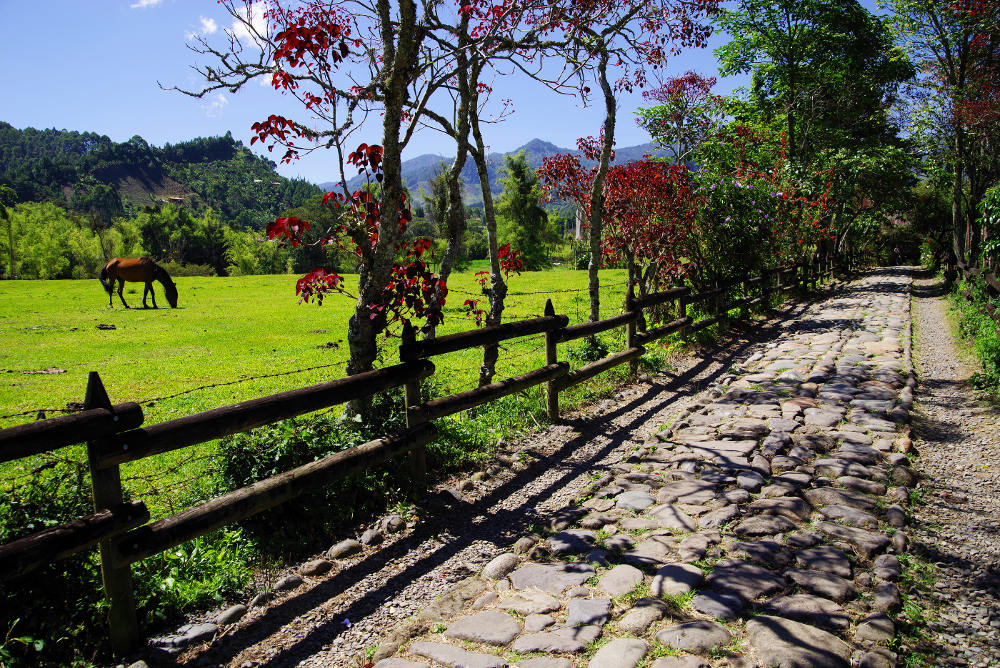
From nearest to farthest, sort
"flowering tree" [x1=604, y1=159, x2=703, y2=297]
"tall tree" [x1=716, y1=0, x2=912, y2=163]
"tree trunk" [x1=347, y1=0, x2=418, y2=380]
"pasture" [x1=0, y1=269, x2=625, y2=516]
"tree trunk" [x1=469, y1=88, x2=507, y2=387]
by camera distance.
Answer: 1. "tree trunk" [x1=347, y1=0, x2=418, y2=380]
2. "tree trunk" [x1=469, y1=88, x2=507, y2=387]
3. "pasture" [x1=0, y1=269, x2=625, y2=516]
4. "flowering tree" [x1=604, y1=159, x2=703, y2=297]
5. "tall tree" [x1=716, y1=0, x2=912, y2=163]

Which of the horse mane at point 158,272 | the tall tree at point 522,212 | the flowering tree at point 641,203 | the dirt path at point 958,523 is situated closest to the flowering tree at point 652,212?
the flowering tree at point 641,203

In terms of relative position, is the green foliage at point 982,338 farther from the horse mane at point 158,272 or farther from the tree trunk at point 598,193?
the horse mane at point 158,272

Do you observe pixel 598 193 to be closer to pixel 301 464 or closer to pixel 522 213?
pixel 301 464

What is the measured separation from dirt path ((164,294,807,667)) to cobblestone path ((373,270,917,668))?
0.19 m

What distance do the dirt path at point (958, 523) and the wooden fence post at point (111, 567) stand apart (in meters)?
3.95

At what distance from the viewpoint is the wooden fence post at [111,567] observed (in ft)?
9.53

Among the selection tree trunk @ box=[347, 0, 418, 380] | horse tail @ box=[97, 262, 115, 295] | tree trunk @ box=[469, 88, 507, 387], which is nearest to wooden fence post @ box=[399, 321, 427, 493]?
tree trunk @ box=[347, 0, 418, 380]

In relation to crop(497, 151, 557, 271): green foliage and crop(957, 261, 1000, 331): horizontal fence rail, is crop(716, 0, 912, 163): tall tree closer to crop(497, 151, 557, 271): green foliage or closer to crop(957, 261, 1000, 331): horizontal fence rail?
crop(957, 261, 1000, 331): horizontal fence rail

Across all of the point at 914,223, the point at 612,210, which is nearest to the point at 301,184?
the point at 914,223

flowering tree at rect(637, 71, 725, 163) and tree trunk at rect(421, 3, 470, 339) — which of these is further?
flowering tree at rect(637, 71, 725, 163)

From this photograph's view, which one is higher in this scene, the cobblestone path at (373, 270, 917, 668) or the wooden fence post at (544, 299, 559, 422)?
the wooden fence post at (544, 299, 559, 422)

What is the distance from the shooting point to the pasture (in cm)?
836

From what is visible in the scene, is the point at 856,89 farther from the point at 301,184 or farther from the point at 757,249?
the point at 301,184

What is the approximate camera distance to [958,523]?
3965 mm
